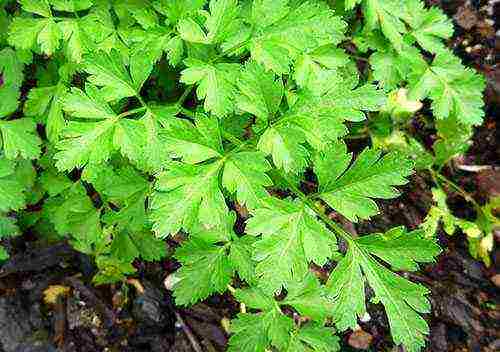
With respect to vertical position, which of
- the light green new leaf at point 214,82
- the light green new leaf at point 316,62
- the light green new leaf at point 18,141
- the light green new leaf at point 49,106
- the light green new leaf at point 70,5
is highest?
the light green new leaf at point 70,5

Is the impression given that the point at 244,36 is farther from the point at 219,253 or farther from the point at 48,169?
the point at 48,169

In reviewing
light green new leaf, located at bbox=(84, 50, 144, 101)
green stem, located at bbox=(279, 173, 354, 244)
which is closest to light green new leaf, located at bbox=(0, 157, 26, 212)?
light green new leaf, located at bbox=(84, 50, 144, 101)

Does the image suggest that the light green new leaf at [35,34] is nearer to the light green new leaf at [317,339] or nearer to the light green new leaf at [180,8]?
the light green new leaf at [180,8]

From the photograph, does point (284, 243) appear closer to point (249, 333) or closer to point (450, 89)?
point (249, 333)

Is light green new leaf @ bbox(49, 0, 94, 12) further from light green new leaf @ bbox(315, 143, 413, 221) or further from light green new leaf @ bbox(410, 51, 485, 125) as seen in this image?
light green new leaf @ bbox(410, 51, 485, 125)

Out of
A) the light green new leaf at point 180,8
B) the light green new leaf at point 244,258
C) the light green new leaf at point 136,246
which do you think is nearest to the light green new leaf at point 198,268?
the light green new leaf at point 244,258

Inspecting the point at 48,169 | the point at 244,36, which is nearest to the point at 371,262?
the point at 244,36

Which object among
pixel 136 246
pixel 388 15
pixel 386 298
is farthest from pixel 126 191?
pixel 388 15

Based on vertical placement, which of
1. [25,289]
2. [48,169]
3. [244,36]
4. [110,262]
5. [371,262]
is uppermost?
[244,36]
